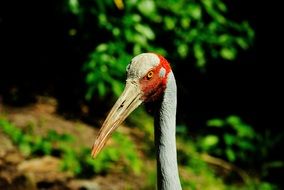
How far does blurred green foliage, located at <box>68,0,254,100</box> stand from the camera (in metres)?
6.29

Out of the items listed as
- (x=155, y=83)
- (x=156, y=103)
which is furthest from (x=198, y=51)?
(x=155, y=83)

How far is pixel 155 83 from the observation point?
128 inches

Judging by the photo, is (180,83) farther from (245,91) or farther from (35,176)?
(35,176)

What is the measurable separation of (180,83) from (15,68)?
2161mm

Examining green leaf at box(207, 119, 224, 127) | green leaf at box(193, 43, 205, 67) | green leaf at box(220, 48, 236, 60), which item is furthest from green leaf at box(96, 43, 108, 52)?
green leaf at box(207, 119, 224, 127)

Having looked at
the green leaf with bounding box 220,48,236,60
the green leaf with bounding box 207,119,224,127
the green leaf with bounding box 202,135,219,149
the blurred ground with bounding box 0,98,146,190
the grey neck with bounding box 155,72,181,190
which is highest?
the green leaf with bounding box 220,48,236,60

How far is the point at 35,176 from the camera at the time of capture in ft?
18.9

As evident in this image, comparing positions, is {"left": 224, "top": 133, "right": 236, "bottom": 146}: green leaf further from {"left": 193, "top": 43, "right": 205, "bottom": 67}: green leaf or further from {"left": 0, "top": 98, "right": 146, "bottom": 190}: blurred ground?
{"left": 0, "top": 98, "right": 146, "bottom": 190}: blurred ground

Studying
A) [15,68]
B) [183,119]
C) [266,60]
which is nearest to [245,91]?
[266,60]

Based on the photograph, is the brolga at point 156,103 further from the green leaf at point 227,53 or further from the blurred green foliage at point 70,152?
the green leaf at point 227,53

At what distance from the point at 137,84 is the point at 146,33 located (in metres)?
3.19

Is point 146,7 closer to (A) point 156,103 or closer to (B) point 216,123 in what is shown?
(B) point 216,123

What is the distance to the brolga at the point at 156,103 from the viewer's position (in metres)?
3.20

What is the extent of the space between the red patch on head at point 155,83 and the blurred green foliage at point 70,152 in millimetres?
2803
